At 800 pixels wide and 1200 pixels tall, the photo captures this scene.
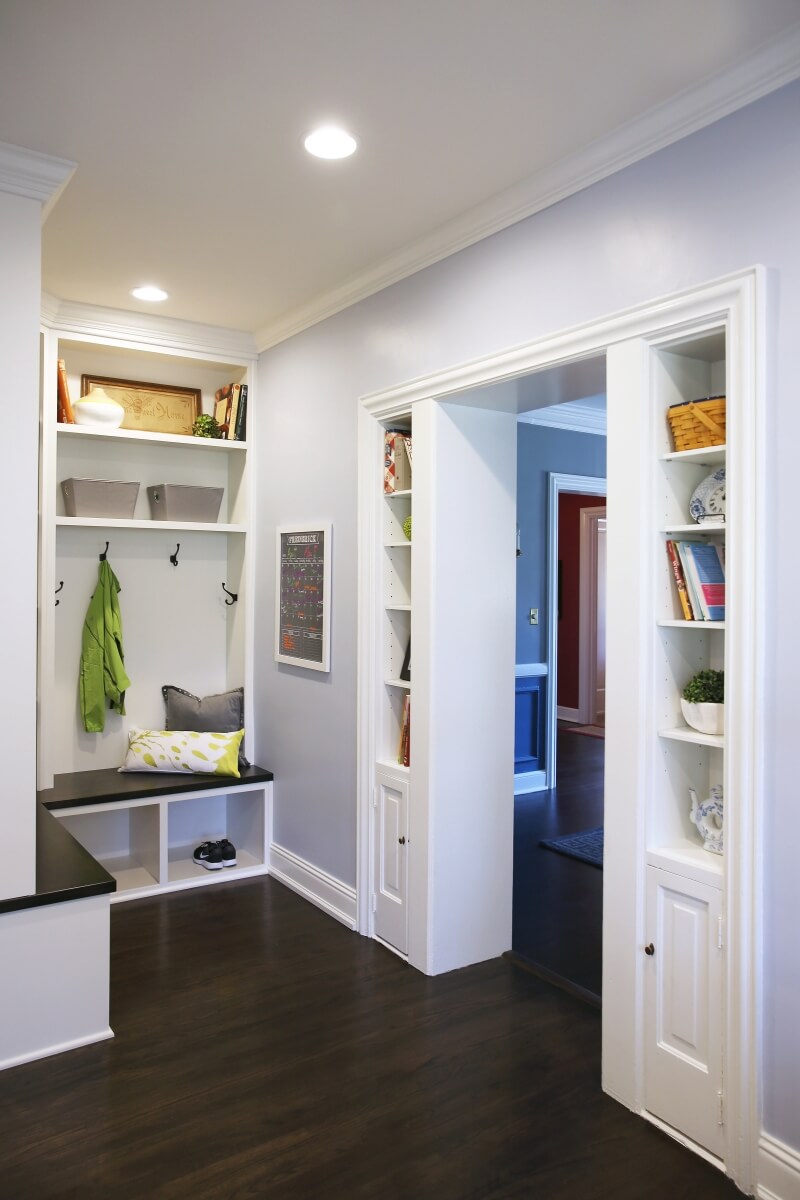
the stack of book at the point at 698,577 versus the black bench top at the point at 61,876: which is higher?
the stack of book at the point at 698,577

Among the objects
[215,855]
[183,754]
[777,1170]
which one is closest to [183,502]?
[183,754]

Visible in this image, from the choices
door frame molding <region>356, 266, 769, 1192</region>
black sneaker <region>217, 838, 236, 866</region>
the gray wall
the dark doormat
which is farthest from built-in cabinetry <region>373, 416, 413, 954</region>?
the dark doormat

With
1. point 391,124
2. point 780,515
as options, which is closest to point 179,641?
point 391,124

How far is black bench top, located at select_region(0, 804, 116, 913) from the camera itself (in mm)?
2607

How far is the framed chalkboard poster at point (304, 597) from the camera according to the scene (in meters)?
3.76

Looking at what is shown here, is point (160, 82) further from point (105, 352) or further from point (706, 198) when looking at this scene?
point (105, 352)

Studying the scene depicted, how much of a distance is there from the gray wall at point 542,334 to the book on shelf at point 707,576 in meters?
0.21

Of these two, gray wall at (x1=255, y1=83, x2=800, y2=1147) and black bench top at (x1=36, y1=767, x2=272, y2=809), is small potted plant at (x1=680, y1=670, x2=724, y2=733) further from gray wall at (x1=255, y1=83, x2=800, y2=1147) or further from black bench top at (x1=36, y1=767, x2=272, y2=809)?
→ black bench top at (x1=36, y1=767, x2=272, y2=809)

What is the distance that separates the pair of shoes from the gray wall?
0.30 m

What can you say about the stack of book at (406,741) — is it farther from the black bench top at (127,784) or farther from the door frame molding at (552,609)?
the door frame molding at (552,609)

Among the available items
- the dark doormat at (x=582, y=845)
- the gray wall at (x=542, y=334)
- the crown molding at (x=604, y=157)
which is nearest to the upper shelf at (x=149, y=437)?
the gray wall at (x=542, y=334)

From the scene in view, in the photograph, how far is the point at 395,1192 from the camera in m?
2.05

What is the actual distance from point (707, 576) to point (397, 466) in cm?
149

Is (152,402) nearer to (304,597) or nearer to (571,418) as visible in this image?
(304,597)
